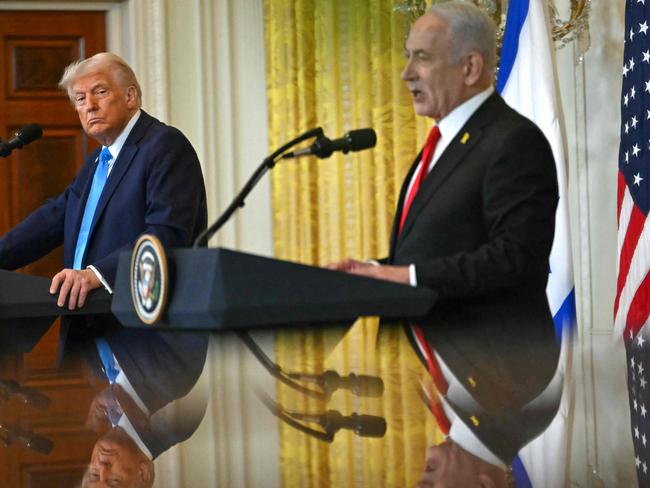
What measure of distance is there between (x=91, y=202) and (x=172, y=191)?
1.09 feet

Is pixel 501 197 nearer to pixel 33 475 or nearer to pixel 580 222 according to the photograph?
pixel 33 475

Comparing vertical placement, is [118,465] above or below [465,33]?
below

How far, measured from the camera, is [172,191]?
3.38m

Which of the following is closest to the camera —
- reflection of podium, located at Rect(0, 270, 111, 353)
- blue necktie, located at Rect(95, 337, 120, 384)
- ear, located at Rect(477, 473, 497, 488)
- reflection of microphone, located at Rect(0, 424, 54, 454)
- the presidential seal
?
ear, located at Rect(477, 473, 497, 488)

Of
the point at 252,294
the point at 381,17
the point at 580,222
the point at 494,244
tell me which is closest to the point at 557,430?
the point at 252,294

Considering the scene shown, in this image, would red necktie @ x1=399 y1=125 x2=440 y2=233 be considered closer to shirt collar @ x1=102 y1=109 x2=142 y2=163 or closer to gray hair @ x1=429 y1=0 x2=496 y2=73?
gray hair @ x1=429 y1=0 x2=496 y2=73

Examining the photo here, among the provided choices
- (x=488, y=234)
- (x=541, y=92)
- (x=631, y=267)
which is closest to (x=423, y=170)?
(x=488, y=234)

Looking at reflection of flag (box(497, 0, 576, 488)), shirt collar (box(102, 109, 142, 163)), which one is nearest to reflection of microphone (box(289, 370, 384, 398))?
shirt collar (box(102, 109, 142, 163))

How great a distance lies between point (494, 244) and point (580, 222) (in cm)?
398

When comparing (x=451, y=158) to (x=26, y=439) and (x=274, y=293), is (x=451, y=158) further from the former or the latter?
(x=26, y=439)

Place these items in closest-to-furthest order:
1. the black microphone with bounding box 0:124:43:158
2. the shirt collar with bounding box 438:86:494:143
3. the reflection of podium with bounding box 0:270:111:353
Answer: the shirt collar with bounding box 438:86:494:143
the reflection of podium with bounding box 0:270:111:353
the black microphone with bounding box 0:124:43:158

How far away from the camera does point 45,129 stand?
22.8ft

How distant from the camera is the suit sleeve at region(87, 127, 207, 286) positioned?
3.31 meters

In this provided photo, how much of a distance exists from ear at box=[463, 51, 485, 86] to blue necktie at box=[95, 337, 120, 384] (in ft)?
3.17
